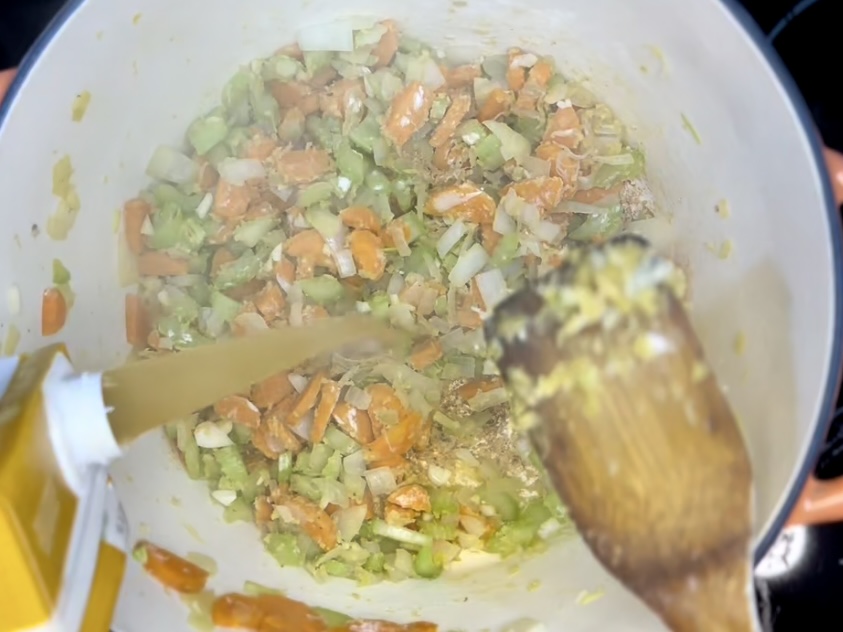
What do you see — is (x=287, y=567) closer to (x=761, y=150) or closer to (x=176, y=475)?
(x=176, y=475)

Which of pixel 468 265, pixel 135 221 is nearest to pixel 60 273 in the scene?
pixel 135 221

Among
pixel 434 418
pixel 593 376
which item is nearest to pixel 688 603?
pixel 593 376

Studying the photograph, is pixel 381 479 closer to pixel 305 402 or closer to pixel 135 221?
pixel 305 402

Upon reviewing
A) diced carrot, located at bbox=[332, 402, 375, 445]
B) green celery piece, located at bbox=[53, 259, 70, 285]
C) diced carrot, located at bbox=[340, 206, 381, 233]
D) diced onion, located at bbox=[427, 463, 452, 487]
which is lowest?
diced onion, located at bbox=[427, 463, 452, 487]

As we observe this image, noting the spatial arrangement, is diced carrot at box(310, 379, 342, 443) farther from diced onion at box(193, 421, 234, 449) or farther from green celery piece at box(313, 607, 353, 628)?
green celery piece at box(313, 607, 353, 628)

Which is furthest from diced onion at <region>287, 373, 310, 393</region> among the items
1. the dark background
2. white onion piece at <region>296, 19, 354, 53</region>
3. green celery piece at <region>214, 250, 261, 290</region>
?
the dark background

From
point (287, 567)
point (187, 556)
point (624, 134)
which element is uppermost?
point (624, 134)
